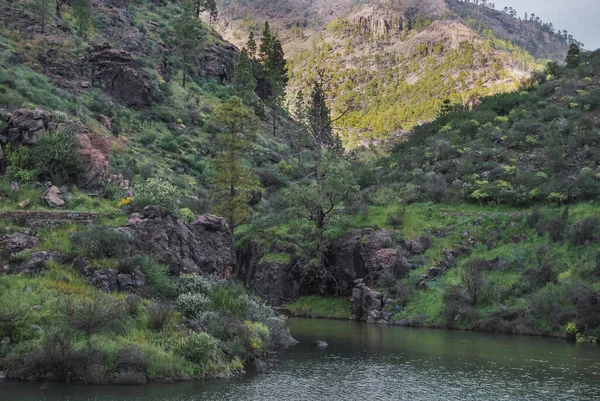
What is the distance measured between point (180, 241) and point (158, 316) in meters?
7.74

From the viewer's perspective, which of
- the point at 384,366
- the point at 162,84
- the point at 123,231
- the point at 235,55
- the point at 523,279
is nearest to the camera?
the point at 384,366

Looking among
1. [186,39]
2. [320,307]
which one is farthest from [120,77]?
[320,307]

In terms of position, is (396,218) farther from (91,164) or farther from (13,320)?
(13,320)

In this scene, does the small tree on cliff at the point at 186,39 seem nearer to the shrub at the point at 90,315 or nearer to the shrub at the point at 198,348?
the shrub at the point at 90,315

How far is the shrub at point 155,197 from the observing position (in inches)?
1118

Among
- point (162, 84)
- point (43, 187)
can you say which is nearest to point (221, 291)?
point (43, 187)

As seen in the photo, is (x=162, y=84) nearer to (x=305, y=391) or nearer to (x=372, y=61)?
(x=305, y=391)

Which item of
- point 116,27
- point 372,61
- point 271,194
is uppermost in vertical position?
point 372,61

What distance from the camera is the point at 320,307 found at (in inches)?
1799

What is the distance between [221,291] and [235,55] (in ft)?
277

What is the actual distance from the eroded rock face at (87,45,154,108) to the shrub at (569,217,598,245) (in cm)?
4897

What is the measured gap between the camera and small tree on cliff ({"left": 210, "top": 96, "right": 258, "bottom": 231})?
46.9 meters

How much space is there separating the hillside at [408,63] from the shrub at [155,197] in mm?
92329

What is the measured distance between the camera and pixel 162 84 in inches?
2753
